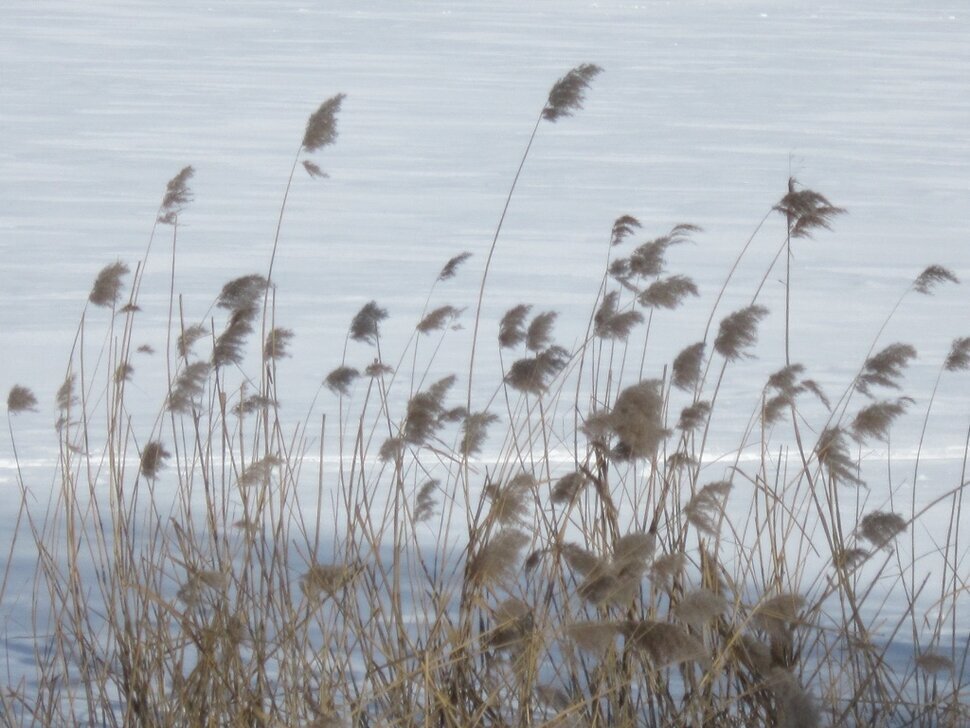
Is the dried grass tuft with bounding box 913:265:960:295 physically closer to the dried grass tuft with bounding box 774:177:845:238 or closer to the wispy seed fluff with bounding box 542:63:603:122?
the dried grass tuft with bounding box 774:177:845:238

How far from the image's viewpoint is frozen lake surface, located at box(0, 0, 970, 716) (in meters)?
6.97

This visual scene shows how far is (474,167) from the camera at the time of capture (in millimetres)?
12188

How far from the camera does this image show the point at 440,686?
192 cm

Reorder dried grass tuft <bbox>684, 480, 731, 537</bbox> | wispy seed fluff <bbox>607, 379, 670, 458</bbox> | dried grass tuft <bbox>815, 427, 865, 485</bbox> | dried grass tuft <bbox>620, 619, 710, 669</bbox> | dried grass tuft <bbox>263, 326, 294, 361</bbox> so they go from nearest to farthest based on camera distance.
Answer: dried grass tuft <bbox>620, 619, 710, 669</bbox>, wispy seed fluff <bbox>607, 379, 670, 458</bbox>, dried grass tuft <bbox>684, 480, 731, 537</bbox>, dried grass tuft <bbox>815, 427, 865, 485</bbox>, dried grass tuft <bbox>263, 326, 294, 361</bbox>

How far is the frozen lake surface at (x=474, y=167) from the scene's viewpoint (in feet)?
22.9

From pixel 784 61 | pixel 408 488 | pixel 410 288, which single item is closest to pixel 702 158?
pixel 410 288

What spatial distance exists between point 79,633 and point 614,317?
0.71 metres

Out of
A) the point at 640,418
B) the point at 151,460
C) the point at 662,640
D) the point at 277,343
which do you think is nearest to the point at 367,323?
the point at 277,343

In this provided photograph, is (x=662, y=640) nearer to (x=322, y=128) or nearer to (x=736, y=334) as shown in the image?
(x=736, y=334)

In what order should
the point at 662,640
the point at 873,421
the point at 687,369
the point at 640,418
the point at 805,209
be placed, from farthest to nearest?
the point at 805,209, the point at 687,369, the point at 873,421, the point at 640,418, the point at 662,640

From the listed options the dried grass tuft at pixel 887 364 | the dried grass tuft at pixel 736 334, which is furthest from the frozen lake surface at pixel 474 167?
the dried grass tuft at pixel 887 364

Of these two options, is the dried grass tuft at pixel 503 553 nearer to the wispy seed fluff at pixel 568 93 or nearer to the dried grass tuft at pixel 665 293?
the dried grass tuft at pixel 665 293

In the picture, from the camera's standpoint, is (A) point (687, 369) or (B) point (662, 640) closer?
(B) point (662, 640)

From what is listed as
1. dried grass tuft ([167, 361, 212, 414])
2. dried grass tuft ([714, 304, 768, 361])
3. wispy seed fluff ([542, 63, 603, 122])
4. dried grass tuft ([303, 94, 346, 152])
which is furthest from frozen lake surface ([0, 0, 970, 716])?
dried grass tuft ([714, 304, 768, 361])
